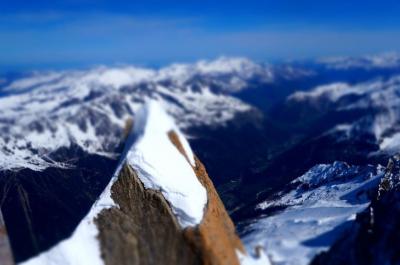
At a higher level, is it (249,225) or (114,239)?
(114,239)

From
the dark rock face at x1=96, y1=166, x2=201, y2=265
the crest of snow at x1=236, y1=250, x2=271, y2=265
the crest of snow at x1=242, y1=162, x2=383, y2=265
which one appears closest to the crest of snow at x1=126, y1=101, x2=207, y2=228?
the dark rock face at x1=96, y1=166, x2=201, y2=265

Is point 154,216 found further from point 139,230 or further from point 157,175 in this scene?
point 157,175

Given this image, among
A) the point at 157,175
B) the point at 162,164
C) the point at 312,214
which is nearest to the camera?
the point at 157,175

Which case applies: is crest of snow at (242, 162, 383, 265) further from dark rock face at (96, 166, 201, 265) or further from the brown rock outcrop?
dark rock face at (96, 166, 201, 265)

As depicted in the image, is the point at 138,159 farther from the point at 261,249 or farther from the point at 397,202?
the point at 397,202

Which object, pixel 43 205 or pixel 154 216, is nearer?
pixel 154 216

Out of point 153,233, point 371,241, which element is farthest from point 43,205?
point 371,241

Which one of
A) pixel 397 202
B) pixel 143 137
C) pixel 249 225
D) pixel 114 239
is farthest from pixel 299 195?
pixel 114 239
